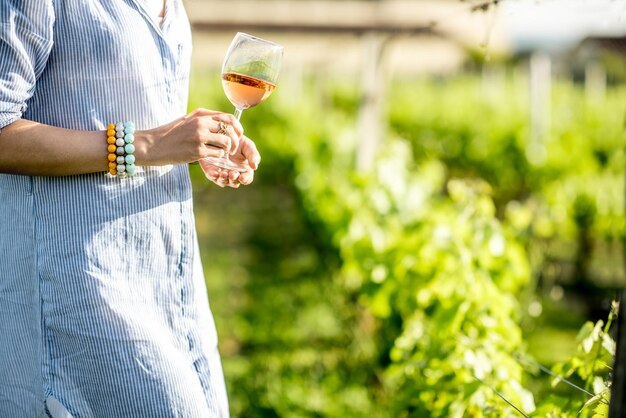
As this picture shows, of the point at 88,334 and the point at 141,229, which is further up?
the point at 141,229

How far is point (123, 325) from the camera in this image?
5.07ft

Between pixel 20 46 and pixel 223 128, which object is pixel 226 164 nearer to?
pixel 223 128

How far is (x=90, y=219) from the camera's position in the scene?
155 centimetres

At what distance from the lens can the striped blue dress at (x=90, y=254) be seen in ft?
5.01

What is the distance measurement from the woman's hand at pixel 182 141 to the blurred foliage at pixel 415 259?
3.36 feet

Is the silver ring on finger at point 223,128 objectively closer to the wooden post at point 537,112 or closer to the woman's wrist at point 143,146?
the woman's wrist at point 143,146

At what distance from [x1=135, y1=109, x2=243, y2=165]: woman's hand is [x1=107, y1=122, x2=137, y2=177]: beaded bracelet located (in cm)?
1

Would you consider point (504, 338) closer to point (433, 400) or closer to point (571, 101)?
point (433, 400)

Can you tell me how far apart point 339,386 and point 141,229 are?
2588mm

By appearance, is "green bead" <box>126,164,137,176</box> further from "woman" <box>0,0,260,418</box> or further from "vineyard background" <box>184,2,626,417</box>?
"vineyard background" <box>184,2,626,417</box>

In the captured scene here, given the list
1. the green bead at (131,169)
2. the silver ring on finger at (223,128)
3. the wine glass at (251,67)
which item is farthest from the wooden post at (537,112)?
the green bead at (131,169)

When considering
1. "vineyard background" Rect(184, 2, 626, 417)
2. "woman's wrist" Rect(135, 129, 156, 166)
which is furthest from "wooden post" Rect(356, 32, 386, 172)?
"woman's wrist" Rect(135, 129, 156, 166)

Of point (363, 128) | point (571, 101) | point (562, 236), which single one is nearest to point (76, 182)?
point (363, 128)

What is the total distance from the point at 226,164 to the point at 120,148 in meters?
0.26
